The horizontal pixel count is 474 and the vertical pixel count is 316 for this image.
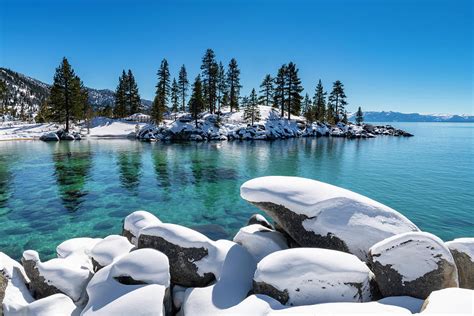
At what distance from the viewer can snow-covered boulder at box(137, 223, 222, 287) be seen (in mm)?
5797

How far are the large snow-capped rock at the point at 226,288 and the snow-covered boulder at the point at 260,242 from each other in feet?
1.06

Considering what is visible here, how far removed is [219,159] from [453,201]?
76.0 feet

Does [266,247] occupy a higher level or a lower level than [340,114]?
lower

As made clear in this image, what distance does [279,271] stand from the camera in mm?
4984

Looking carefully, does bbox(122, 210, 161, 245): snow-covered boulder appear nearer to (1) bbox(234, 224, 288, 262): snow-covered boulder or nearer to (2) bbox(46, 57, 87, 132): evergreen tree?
(1) bbox(234, 224, 288, 262): snow-covered boulder

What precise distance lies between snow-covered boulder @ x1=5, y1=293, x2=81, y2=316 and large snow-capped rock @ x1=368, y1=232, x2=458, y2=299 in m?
6.11

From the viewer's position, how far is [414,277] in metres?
4.74

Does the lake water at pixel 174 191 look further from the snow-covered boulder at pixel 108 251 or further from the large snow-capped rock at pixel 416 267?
the large snow-capped rock at pixel 416 267

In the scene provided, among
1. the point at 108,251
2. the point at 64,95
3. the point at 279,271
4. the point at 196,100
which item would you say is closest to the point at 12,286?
the point at 108,251

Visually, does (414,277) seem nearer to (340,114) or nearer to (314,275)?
(314,275)

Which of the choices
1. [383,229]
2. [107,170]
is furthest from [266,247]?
[107,170]

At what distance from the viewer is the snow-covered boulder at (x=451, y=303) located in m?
3.64

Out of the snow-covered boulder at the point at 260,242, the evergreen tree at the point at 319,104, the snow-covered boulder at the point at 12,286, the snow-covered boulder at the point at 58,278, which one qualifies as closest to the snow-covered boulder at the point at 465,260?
the snow-covered boulder at the point at 260,242

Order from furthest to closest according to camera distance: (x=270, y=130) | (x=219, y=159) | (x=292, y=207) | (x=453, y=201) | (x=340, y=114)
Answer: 1. (x=340, y=114)
2. (x=270, y=130)
3. (x=219, y=159)
4. (x=453, y=201)
5. (x=292, y=207)
